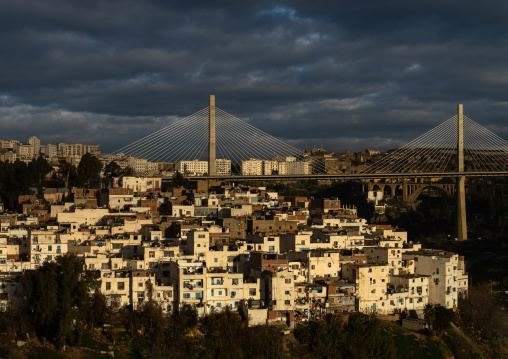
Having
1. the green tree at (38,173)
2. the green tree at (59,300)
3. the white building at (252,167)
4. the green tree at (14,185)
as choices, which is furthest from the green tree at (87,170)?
the white building at (252,167)

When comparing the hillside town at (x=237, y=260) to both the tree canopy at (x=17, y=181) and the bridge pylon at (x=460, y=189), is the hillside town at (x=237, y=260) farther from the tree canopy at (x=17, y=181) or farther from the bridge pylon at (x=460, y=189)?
the bridge pylon at (x=460, y=189)

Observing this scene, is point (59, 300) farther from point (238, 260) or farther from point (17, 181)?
point (17, 181)

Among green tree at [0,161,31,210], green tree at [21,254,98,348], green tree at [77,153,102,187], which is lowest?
green tree at [21,254,98,348]

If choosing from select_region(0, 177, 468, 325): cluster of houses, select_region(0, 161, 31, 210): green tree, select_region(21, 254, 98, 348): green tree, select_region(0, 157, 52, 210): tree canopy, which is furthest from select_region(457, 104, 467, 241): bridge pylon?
select_region(21, 254, 98, 348): green tree

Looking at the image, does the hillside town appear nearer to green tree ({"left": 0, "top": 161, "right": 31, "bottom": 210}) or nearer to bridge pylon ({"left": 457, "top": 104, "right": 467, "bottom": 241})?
green tree ({"left": 0, "top": 161, "right": 31, "bottom": 210})

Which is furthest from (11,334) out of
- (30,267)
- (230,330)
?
(230,330)

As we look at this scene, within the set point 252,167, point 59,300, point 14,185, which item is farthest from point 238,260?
point 252,167
